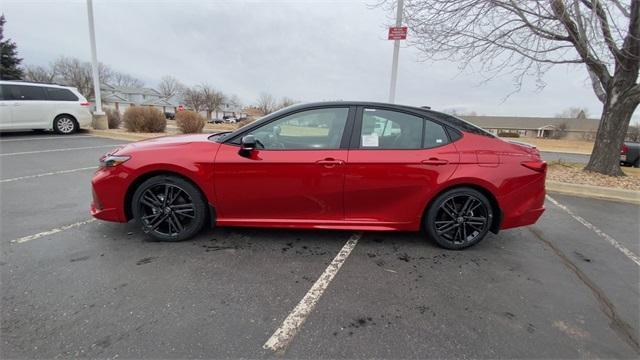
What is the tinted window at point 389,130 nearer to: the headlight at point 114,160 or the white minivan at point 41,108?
the headlight at point 114,160

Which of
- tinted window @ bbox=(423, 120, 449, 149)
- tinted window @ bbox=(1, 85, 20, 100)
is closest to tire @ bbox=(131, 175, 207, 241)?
tinted window @ bbox=(423, 120, 449, 149)

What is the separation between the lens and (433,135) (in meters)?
3.23

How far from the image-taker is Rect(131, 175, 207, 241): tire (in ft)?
10.3

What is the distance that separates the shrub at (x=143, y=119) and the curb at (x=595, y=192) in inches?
529

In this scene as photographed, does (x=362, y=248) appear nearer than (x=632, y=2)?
Yes

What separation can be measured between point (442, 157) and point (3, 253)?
4.28 m

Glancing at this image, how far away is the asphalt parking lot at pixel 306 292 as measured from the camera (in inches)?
75.9

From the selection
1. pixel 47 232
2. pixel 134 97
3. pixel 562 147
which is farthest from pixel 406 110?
pixel 134 97

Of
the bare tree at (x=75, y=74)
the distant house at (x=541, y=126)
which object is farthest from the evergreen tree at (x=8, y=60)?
the distant house at (x=541, y=126)

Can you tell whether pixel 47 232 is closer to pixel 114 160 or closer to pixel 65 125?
pixel 114 160

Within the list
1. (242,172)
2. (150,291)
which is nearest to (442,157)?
(242,172)

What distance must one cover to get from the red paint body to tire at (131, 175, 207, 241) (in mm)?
101

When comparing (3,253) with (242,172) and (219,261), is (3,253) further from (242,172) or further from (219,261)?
(242,172)

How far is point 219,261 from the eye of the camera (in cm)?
288
